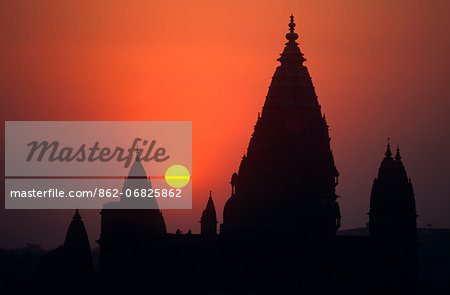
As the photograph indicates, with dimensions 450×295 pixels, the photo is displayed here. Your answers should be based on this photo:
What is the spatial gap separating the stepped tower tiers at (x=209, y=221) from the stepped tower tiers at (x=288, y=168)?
67 centimetres

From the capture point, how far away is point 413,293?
111625 millimetres

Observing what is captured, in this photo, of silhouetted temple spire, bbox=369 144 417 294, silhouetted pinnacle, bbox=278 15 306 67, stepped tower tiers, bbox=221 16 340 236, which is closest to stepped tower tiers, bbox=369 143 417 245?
silhouetted temple spire, bbox=369 144 417 294

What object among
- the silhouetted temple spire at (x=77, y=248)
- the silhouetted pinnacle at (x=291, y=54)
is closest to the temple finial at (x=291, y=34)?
the silhouetted pinnacle at (x=291, y=54)

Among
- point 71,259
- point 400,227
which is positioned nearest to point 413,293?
point 400,227

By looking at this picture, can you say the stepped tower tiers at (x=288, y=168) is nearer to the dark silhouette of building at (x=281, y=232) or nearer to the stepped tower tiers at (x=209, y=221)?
the dark silhouette of building at (x=281, y=232)

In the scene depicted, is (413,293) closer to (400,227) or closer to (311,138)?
(400,227)

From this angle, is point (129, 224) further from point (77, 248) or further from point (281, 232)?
point (281, 232)

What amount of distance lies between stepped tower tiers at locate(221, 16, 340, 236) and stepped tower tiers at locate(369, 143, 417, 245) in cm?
350

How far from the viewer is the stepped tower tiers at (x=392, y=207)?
11256cm

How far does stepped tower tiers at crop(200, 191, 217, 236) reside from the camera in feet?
373

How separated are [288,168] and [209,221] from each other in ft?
20.4

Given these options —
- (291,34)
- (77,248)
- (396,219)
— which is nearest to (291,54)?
(291,34)

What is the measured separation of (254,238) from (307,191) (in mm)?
4773

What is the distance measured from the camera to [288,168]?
116 metres
